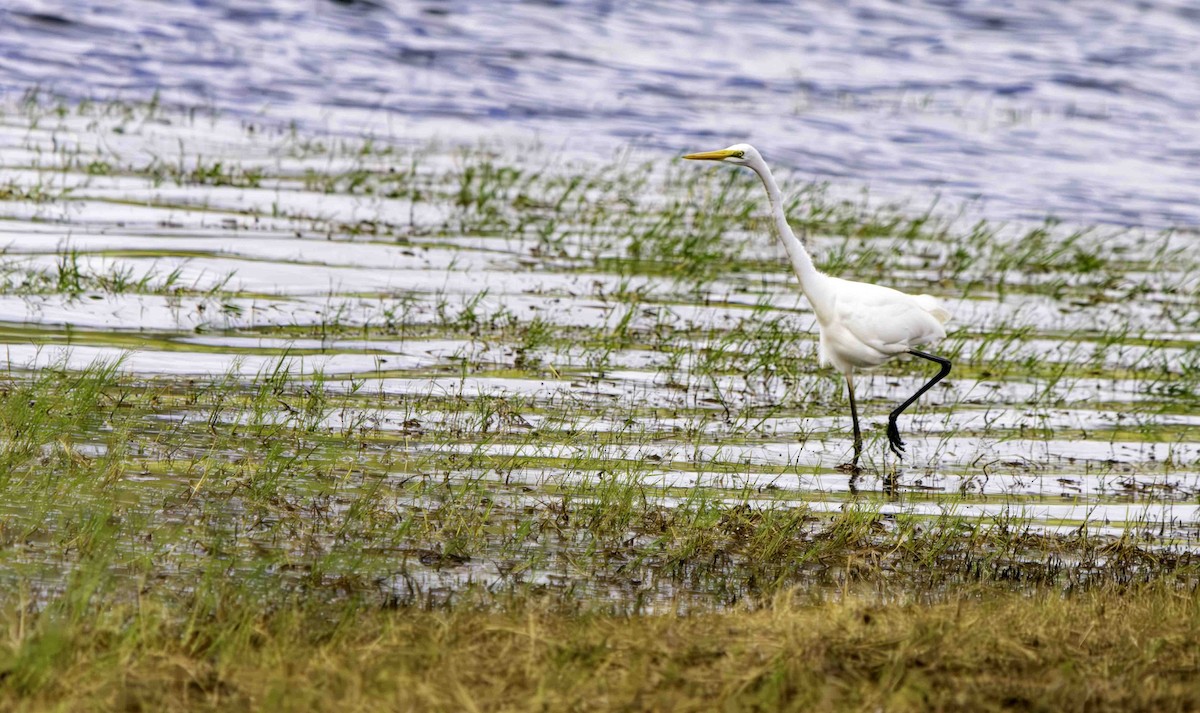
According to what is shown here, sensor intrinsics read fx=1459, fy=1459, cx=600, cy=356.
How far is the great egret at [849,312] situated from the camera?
834cm

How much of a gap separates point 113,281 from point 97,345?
1535 mm

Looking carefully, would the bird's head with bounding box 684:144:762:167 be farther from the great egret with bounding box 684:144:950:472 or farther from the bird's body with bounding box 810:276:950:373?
the bird's body with bounding box 810:276:950:373

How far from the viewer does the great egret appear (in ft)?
27.3

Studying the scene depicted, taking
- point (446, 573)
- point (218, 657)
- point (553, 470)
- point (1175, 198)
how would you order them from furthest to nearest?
point (1175, 198)
point (553, 470)
point (446, 573)
point (218, 657)

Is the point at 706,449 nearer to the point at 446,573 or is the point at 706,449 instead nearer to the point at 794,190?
the point at 446,573

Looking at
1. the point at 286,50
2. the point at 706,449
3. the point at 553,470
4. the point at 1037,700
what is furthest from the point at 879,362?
the point at 286,50

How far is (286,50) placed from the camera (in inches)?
1093

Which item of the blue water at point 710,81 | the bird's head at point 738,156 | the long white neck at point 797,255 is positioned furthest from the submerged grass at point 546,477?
the blue water at point 710,81

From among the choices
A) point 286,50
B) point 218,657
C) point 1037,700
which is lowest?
point 286,50

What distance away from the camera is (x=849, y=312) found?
8367 millimetres

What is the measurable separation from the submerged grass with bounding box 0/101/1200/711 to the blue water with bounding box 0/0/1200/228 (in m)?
7.68

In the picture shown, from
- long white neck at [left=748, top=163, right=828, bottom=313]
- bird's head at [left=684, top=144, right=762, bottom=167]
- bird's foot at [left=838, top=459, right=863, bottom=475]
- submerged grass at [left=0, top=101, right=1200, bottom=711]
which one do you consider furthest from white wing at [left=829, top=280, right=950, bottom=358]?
bird's head at [left=684, top=144, right=762, bottom=167]

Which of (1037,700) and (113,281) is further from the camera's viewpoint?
(113,281)

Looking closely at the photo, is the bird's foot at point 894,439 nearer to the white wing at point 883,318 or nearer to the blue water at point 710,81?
the white wing at point 883,318
